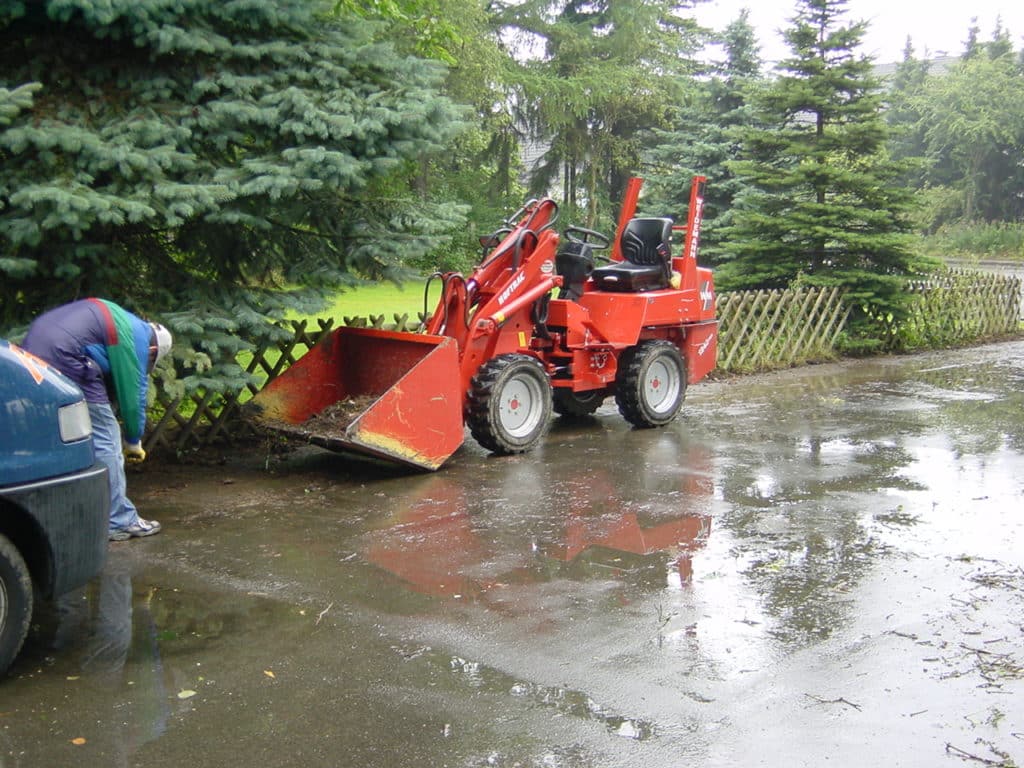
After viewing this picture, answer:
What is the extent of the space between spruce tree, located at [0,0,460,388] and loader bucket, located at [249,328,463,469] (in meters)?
Answer: 0.73

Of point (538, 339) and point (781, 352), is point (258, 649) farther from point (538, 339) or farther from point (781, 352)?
point (781, 352)

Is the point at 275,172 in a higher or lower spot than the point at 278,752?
higher

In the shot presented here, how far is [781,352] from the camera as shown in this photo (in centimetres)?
1598

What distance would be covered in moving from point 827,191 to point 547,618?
1337 centimetres

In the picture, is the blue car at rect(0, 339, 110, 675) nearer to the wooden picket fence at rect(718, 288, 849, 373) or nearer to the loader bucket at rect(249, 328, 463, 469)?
the loader bucket at rect(249, 328, 463, 469)

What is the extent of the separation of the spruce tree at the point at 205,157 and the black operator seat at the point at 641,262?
231 centimetres

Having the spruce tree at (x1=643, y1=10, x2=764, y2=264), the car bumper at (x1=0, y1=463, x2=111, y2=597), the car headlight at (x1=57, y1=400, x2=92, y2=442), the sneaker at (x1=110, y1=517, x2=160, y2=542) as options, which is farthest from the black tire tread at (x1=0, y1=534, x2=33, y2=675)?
the spruce tree at (x1=643, y1=10, x2=764, y2=264)

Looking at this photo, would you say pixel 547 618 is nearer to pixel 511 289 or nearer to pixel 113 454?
pixel 113 454

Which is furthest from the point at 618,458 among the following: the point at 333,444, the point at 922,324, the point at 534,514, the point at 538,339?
the point at 922,324

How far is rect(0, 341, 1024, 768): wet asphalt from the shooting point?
4.36 m

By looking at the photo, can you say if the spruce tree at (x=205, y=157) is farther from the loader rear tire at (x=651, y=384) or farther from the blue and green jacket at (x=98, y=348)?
the loader rear tire at (x=651, y=384)

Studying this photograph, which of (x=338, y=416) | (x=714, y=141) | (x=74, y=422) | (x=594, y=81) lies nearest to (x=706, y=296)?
(x=338, y=416)

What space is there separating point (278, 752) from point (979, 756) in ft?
8.81

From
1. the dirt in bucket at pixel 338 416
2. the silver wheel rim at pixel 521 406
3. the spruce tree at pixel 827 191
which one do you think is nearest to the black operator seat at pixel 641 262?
the silver wheel rim at pixel 521 406
